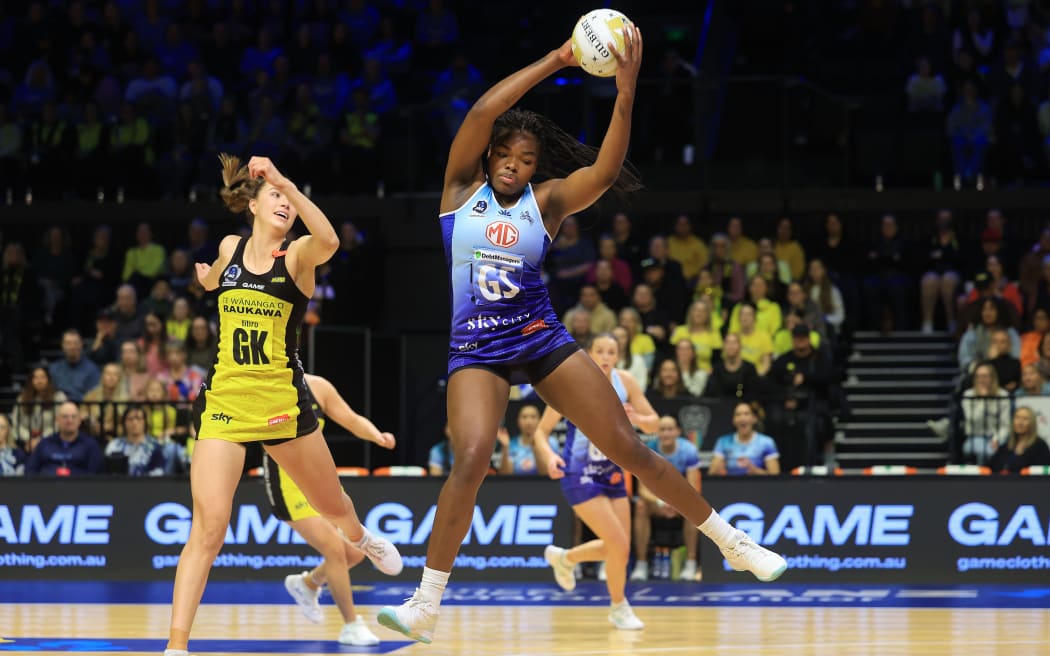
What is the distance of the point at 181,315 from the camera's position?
54.6 feet

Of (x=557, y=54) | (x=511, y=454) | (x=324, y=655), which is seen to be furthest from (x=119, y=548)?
(x=557, y=54)

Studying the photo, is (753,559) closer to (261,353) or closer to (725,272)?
(261,353)

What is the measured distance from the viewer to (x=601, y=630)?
9.48 meters

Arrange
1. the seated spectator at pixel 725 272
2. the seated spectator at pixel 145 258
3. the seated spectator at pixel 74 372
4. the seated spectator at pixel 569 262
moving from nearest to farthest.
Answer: the seated spectator at pixel 74 372, the seated spectator at pixel 725 272, the seated spectator at pixel 569 262, the seated spectator at pixel 145 258

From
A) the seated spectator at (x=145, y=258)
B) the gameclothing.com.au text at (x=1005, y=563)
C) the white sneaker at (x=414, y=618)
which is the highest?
the seated spectator at (x=145, y=258)

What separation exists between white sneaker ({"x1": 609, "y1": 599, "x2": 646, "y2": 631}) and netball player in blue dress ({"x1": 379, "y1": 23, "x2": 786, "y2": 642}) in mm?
2714

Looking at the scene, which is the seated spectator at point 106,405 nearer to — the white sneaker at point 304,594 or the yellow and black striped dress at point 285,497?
the yellow and black striped dress at point 285,497

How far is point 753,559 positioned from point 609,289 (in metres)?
9.45

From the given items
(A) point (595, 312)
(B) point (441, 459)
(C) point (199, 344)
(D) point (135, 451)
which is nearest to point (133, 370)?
(C) point (199, 344)

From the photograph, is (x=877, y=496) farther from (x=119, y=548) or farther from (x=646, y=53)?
(x=646, y=53)

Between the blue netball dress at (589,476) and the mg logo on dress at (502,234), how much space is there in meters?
3.57

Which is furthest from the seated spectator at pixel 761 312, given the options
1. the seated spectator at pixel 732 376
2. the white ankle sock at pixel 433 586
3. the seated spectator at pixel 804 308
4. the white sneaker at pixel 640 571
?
the white ankle sock at pixel 433 586

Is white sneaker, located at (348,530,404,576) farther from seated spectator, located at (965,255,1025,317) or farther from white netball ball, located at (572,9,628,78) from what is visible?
seated spectator, located at (965,255,1025,317)

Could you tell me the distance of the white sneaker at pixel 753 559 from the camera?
717 cm
